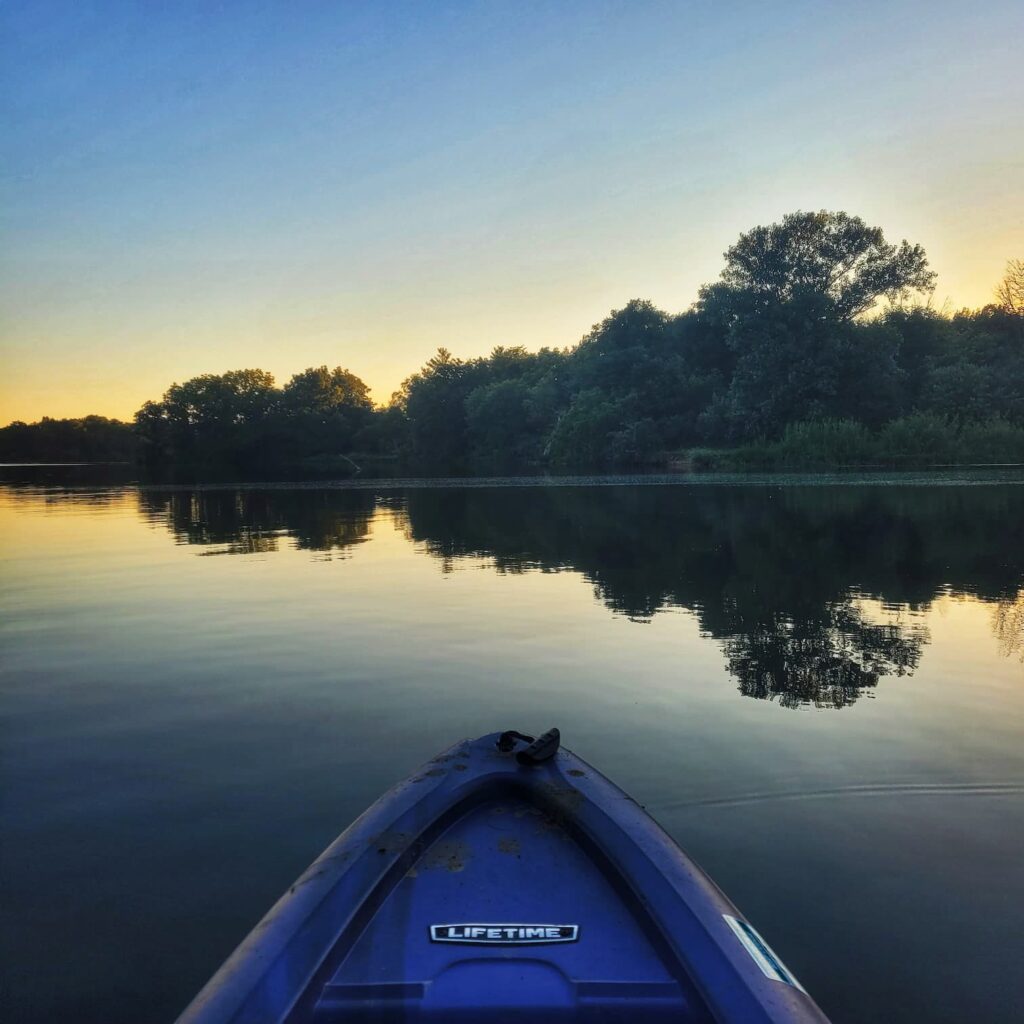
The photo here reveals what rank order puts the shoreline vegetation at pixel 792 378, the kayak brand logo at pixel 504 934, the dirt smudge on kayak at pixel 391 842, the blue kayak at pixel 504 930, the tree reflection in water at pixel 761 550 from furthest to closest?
the shoreline vegetation at pixel 792 378
the tree reflection in water at pixel 761 550
the dirt smudge on kayak at pixel 391 842
the kayak brand logo at pixel 504 934
the blue kayak at pixel 504 930

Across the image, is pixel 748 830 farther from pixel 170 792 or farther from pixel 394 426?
pixel 394 426

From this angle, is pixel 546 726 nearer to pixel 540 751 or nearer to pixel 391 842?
pixel 540 751

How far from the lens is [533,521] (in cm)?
2152

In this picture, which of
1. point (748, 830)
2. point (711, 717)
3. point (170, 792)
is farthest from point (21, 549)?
point (748, 830)

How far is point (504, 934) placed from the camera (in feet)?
8.79

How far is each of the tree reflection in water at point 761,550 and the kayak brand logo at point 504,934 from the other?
14.8 feet

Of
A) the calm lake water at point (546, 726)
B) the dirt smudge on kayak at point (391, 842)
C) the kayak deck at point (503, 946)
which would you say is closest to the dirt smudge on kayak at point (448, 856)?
the kayak deck at point (503, 946)

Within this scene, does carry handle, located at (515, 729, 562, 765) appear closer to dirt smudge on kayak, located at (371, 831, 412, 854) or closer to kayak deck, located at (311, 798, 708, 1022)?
kayak deck, located at (311, 798, 708, 1022)

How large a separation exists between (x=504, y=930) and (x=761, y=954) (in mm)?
810

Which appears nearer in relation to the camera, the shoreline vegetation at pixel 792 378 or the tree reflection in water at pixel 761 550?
the tree reflection in water at pixel 761 550

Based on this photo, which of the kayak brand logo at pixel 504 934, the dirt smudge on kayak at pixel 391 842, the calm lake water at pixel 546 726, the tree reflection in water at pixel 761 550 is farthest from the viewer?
the tree reflection in water at pixel 761 550

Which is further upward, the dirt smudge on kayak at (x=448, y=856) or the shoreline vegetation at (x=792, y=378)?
the shoreline vegetation at (x=792, y=378)

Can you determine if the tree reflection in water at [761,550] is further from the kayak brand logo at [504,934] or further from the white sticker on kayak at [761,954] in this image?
the kayak brand logo at [504,934]

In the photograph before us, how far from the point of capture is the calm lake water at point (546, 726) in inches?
145
